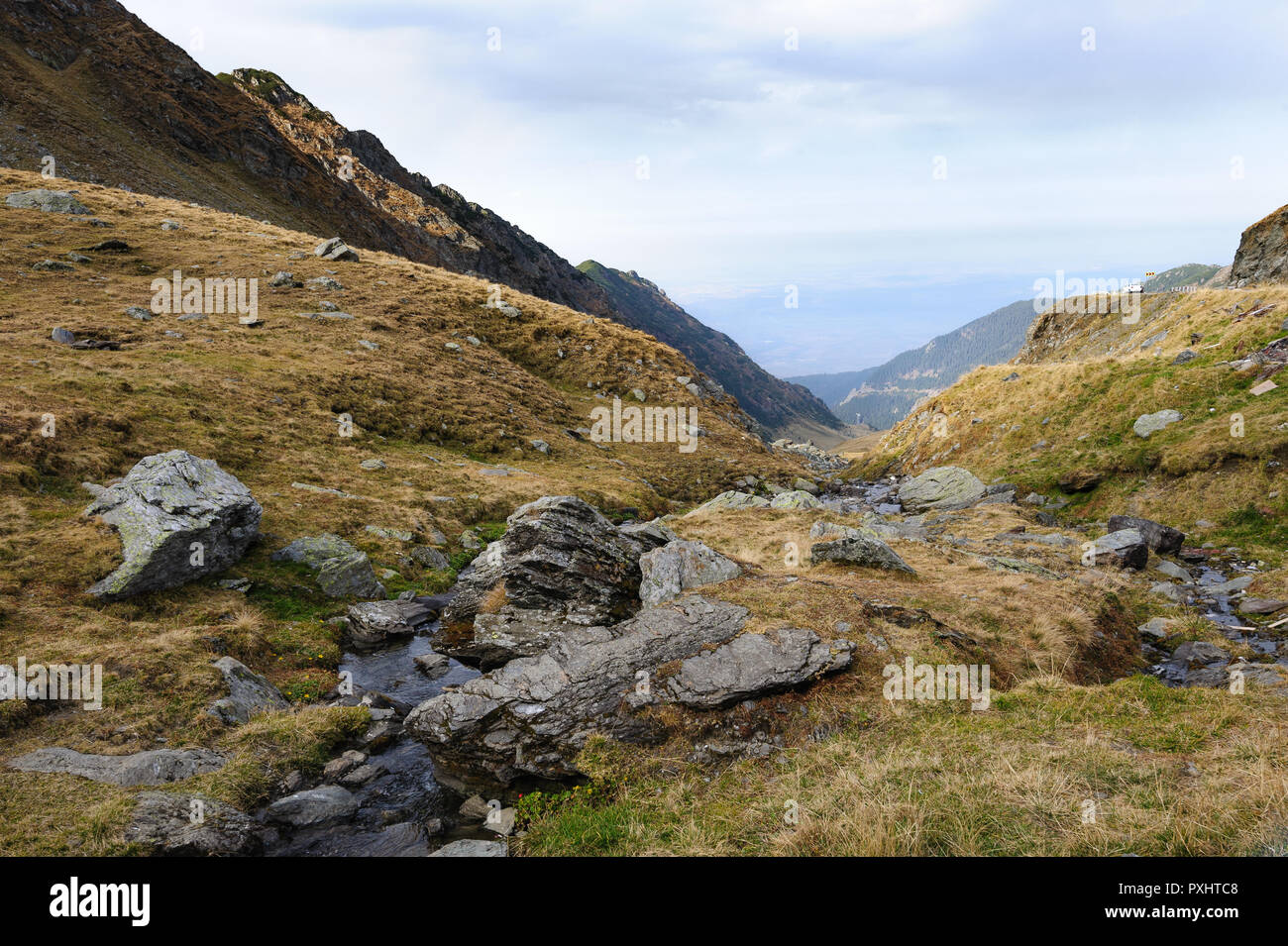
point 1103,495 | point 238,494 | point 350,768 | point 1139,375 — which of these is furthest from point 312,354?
point 1139,375

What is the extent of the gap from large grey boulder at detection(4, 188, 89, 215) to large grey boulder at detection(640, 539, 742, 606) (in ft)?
206

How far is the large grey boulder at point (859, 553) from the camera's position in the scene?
20.7 m

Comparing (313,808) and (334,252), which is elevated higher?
(334,252)

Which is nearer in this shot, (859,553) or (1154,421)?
(859,553)

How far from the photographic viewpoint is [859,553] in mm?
20891

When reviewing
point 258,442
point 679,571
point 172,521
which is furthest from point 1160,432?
point 258,442

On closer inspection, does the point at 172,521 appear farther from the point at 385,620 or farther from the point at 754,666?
the point at 754,666

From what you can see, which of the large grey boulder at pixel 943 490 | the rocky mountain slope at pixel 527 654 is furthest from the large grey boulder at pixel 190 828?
the large grey boulder at pixel 943 490

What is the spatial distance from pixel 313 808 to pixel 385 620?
24.9ft

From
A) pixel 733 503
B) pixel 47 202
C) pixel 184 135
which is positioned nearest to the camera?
pixel 733 503

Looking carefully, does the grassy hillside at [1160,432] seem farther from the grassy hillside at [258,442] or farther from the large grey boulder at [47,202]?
the large grey boulder at [47,202]

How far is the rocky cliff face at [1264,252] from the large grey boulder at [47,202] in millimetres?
106504

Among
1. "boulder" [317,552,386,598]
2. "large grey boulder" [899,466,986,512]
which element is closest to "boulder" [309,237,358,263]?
"boulder" [317,552,386,598]
